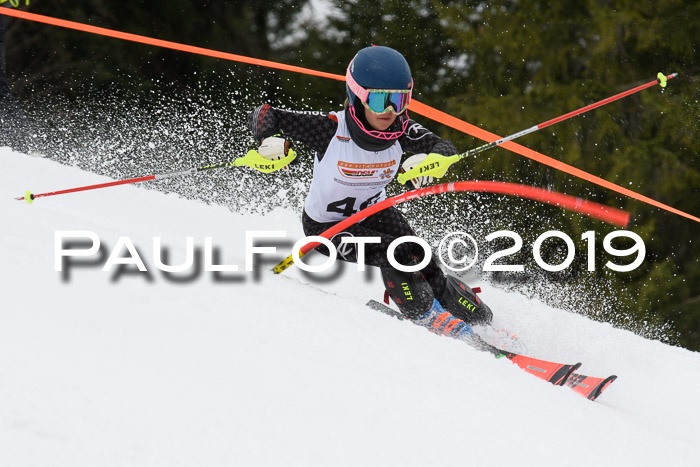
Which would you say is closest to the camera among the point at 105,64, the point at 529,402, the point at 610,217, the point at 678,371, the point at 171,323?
the point at 171,323

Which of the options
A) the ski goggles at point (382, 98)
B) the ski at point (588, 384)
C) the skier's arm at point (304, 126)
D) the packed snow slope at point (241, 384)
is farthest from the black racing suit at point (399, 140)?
the ski at point (588, 384)

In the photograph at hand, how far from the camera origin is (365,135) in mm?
3041

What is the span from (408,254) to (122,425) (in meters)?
2.13

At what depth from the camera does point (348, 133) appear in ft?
10.2

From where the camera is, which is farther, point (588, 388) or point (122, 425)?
point (588, 388)

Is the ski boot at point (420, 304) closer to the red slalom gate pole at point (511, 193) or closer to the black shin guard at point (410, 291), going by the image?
the black shin guard at point (410, 291)

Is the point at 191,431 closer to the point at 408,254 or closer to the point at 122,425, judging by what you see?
the point at 122,425

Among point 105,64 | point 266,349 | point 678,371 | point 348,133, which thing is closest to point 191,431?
point 266,349

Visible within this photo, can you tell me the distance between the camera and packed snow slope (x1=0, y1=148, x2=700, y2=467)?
51.3 inches

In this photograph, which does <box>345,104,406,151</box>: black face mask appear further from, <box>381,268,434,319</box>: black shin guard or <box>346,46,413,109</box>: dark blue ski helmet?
<box>381,268,434,319</box>: black shin guard

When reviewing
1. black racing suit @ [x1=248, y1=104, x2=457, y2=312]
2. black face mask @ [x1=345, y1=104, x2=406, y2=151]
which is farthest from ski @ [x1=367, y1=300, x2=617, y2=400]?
black face mask @ [x1=345, y1=104, x2=406, y2=151]

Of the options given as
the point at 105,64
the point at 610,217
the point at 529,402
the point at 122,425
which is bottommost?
the point at 529,402

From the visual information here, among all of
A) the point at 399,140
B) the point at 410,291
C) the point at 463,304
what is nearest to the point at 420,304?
the point at 410,291

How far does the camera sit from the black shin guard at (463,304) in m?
3.51
